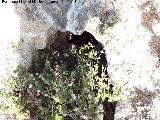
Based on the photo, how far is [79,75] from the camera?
7828 mm

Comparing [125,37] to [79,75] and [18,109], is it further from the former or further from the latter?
[18,109]

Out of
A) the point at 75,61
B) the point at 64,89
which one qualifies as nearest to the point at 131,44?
the point at 64,89

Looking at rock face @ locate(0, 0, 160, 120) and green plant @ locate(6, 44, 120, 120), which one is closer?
rock face @ locate(0, 0, 160, 120)

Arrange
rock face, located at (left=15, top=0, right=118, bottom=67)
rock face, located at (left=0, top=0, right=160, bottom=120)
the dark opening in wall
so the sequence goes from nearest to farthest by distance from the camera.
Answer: rock face, located at (left=0, top=0, right=160, bottom=120) → rock face, located at (left=15, top=0, right=118, bottom=67) → the dark opening in wall

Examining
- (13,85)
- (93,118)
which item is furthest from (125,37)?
(13,85)

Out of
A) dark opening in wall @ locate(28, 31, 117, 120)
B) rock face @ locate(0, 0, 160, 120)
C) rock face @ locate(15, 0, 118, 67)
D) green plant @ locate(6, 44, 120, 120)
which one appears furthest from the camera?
dark opening in wall @ locate(28, 31, 117, 120)

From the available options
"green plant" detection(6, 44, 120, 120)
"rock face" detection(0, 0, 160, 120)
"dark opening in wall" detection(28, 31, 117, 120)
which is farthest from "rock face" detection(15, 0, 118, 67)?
"green plant" detection(6, 44, 120, 120)

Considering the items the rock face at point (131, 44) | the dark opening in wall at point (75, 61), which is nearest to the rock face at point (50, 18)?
the rock face at point (131, 44)

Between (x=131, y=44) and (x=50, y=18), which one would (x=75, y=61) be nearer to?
(x=50, y=18)

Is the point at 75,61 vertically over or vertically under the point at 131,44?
over

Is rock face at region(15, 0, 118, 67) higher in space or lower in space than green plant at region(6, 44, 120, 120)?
higher

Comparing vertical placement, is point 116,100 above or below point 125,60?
below

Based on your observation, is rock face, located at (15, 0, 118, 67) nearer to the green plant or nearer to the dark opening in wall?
the dark opening in wall

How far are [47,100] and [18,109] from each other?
616mm
